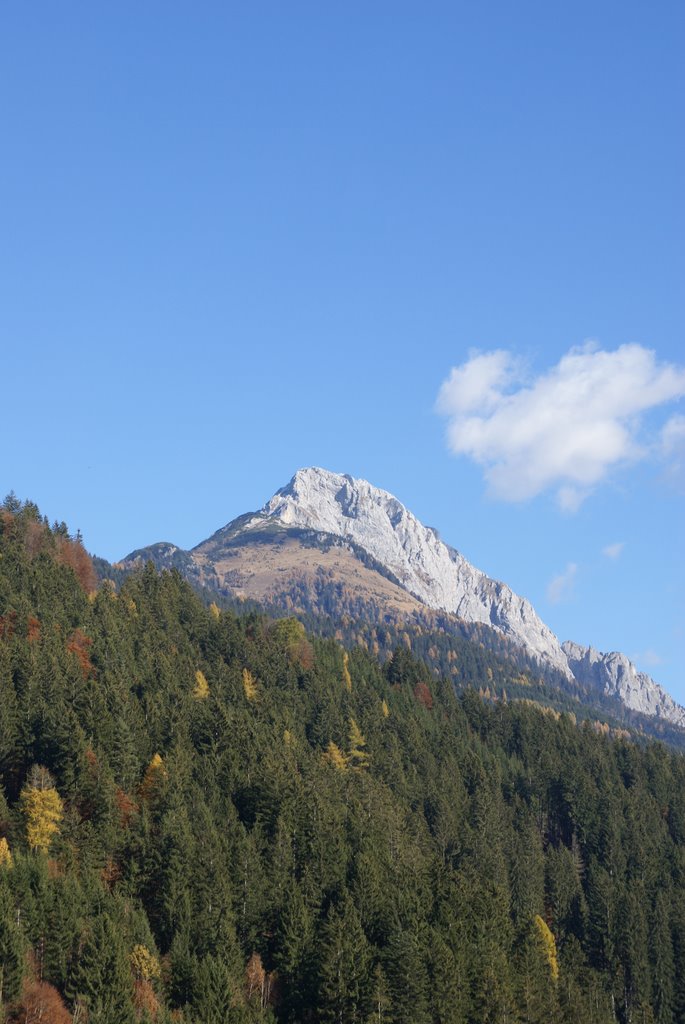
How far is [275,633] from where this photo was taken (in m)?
196

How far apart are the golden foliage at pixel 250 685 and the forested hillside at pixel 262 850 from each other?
1.30 feet

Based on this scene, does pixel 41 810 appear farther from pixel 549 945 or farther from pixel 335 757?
pixel 549 945

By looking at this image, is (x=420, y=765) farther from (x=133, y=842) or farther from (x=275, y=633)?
(x=133, y=842)

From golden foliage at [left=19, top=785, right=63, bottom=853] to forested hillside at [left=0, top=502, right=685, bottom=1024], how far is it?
19 centimetres

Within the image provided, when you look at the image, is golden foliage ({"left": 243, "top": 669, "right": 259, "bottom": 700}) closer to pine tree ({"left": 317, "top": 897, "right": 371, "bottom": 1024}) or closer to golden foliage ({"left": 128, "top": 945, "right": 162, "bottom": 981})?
pine tree ({"left": 317, "top": 897, "right": 371, "bottom": 1024})

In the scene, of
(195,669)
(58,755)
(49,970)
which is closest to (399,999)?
(49,970)

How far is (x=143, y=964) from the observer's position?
8988 centimetres

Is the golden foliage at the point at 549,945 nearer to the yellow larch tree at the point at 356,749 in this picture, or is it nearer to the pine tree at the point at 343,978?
the yellow larch tree at the point at 356,749

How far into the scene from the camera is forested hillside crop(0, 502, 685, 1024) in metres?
91.5

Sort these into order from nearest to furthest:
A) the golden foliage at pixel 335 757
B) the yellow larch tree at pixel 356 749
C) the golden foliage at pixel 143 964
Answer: the golden foliage at pixel 143 964 < the golden foliage at pixel 335 757 < the yellow larch tree at pixel 356 749

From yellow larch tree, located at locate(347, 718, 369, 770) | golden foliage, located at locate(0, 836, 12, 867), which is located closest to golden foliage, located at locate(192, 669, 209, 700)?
yellow larch tree, located at locate(347, 718, 369, 770)

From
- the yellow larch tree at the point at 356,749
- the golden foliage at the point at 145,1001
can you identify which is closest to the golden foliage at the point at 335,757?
the yellow larch tree at the point at 356,749

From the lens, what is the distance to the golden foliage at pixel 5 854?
8975 cm

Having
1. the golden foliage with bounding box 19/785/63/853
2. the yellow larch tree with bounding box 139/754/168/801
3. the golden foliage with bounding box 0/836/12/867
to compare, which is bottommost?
Result: the golden foliage with bounding box 0/836/12/867
